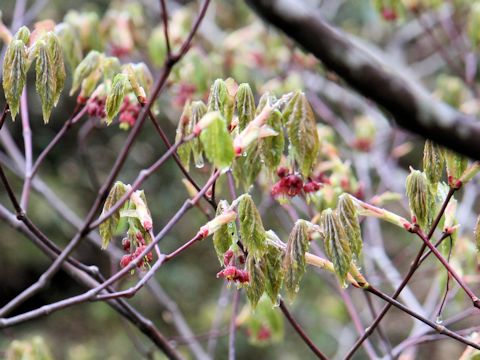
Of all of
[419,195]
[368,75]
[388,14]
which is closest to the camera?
[368,75]

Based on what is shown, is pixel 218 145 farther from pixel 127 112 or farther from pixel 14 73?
pixel 127 112

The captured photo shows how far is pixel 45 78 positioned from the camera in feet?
4.32

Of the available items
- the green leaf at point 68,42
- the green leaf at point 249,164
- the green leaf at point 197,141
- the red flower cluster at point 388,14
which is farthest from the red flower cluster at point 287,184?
the red flower cluster at point 388,14

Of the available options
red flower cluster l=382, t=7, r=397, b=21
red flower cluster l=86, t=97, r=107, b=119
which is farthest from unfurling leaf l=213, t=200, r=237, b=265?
red flower cluster l=382, t=7, r=397, b=21

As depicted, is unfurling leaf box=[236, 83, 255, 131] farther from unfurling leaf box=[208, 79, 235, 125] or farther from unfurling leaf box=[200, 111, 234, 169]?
unfurling leaf box=[200, 111, 234, 169]

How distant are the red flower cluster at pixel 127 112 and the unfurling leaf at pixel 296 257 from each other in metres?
0.84

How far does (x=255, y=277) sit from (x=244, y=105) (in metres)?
0.34

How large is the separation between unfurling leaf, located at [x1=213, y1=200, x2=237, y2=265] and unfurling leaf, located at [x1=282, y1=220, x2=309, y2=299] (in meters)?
0.12

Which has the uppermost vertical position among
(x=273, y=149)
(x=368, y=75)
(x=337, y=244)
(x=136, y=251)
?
(x=368, y=75)

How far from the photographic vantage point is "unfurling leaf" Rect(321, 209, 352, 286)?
3.92 ft

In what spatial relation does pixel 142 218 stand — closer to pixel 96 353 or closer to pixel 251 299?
pixel 251 299

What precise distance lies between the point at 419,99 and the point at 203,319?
5.54m

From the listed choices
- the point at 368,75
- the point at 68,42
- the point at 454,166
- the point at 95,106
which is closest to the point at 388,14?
the point at 68,42

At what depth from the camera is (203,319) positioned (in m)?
6.03
